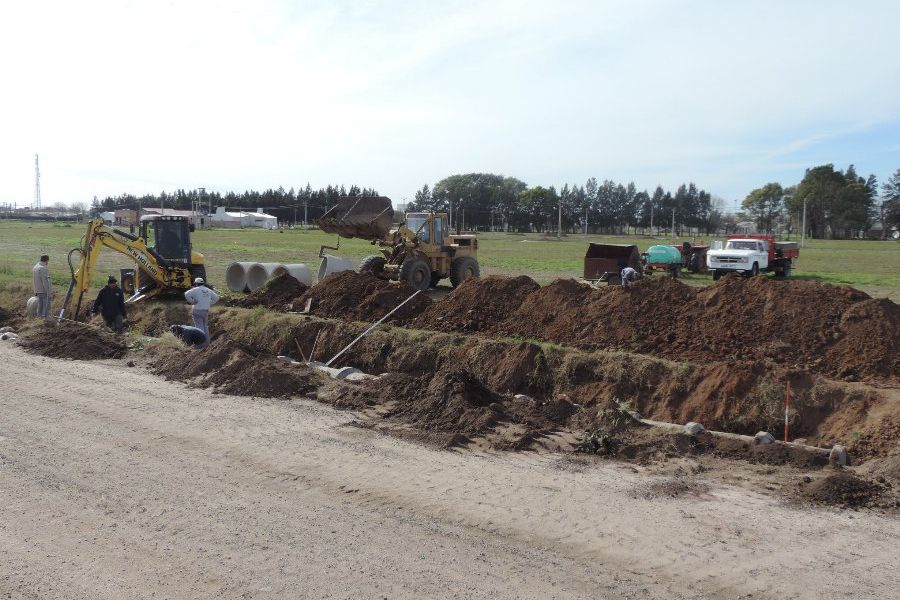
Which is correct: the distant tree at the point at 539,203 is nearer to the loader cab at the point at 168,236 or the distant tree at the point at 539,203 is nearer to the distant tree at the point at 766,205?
the distant tree at the point at 766,205

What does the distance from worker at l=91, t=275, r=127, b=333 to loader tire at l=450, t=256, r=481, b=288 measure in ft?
31.4

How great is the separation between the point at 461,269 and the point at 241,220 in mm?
97030

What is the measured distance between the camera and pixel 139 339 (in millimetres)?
14547

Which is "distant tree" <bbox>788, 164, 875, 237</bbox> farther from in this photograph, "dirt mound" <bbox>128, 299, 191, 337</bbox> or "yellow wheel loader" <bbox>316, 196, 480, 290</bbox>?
"dirt mound" <bbox>128, 299, 191, 337</bbox>

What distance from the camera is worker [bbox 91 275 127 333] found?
15508 millimetres

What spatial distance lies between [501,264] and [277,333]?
2304 centimetres

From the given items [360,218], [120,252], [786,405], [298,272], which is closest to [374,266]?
[360,218]

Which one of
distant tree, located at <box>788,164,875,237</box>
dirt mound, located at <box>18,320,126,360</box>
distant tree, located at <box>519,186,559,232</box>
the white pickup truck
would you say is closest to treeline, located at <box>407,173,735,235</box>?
distant tree, located at <box>519,186,559,232</box>

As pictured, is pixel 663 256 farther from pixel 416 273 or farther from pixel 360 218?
pixel 360 218

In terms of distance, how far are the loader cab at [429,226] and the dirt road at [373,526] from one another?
13283mm

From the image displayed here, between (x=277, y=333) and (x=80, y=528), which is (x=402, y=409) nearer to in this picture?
(x=80, y=528)

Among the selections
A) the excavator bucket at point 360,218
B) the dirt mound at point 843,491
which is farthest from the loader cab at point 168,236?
the dirt mound at point 843,491

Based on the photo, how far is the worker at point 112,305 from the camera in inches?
611

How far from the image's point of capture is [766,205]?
114 meters
